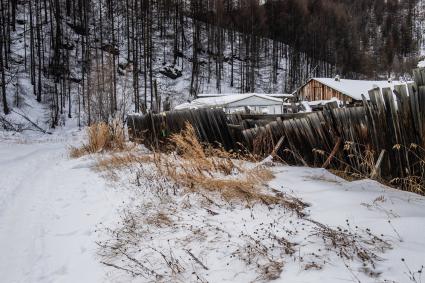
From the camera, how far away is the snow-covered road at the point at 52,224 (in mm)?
3527

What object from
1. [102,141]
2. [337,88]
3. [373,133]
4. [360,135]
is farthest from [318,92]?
[373,133]

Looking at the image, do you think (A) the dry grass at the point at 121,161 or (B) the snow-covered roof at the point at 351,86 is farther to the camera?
(B) the snow-covered roof at the point at 351,86

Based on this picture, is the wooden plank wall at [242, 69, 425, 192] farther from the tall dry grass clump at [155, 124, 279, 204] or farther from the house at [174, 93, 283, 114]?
the house at [174, 93, 283, 114]

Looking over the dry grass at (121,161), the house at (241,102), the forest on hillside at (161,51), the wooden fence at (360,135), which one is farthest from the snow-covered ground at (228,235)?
the house at (241,102)

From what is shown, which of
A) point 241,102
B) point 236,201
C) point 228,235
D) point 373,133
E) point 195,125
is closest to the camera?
point 228,235

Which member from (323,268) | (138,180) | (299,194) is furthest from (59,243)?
(323,268)

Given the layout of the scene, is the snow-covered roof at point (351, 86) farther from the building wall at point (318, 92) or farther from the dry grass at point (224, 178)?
the dry grass at point (224, 178)

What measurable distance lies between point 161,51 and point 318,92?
69.4ft

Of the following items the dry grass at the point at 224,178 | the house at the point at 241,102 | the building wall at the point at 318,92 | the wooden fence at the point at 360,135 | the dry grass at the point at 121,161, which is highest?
the building wall at the point at 318,92

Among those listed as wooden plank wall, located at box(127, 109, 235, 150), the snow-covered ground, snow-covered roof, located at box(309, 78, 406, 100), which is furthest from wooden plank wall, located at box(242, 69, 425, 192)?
snow-covered roof, located at box(309, 78, 406, 100)

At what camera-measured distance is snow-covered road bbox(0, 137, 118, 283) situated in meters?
3.53

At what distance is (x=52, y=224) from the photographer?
16.0ft

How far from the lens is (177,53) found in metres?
49.2

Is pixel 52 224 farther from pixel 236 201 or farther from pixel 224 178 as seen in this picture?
pixel 236 201
